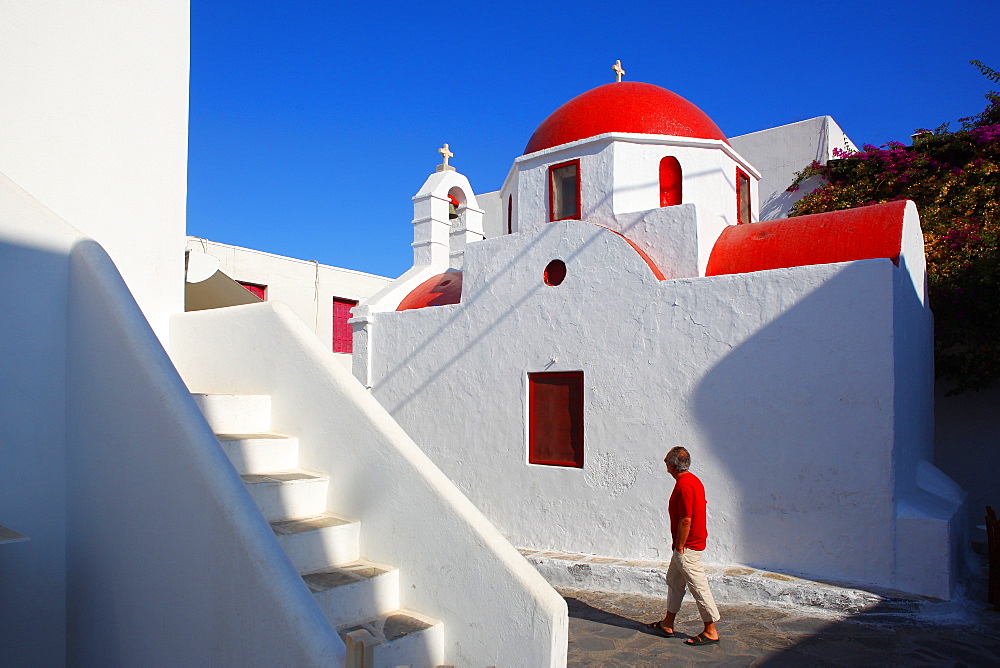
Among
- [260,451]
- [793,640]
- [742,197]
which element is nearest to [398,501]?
[260,451]

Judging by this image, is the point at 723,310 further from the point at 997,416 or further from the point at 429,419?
the point at 997,416

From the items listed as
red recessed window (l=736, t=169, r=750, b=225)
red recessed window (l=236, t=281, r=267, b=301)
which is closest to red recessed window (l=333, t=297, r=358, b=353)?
red recessed window (l=236, t=281, r=267, b=301)

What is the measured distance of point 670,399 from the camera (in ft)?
21.6

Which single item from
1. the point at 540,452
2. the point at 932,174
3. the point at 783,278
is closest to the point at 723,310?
the point at 783,278

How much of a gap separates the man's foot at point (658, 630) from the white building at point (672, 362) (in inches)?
47.0

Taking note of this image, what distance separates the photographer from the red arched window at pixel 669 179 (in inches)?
330

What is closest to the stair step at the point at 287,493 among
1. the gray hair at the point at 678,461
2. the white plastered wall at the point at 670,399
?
the gray hair at the point at 678,461

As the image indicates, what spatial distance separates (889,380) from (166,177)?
18.1 feet

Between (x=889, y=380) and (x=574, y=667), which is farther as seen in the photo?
(x=889, y=380)

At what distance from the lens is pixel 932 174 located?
1002 centimetres

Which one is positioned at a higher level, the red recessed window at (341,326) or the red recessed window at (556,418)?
the red recessed window at (341,326)

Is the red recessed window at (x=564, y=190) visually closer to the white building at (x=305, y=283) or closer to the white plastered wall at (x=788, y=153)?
the white plastered wall at (x=788, y=153)

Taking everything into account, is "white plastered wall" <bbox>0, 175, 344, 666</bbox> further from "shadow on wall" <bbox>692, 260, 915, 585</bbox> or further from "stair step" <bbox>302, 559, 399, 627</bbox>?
"shadow on wall" <bbox>692, 260, 915, 585</bbox>

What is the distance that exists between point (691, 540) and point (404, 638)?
2.78 metres
